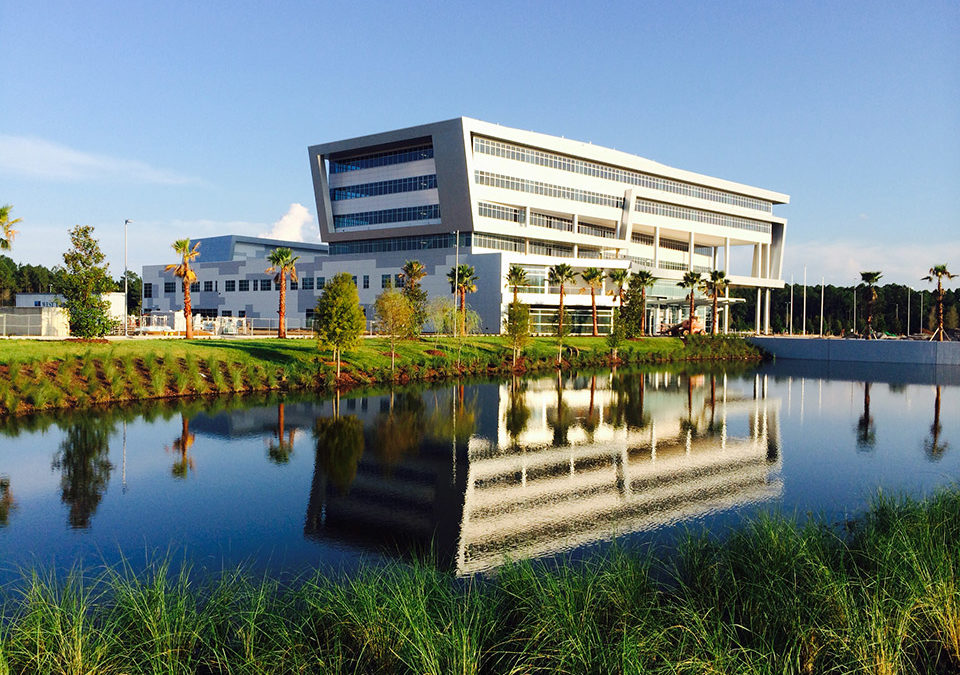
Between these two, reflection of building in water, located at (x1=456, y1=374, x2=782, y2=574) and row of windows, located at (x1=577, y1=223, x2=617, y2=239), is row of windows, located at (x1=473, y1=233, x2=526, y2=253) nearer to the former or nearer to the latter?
row of windows, located at (x1=577, y1=223, x2=617, y2=239)

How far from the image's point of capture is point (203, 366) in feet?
144

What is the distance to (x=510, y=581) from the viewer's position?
33.8 ft

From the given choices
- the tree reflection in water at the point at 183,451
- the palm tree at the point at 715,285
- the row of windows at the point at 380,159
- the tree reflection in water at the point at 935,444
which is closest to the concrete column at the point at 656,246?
the palm tree at the point at 715,285

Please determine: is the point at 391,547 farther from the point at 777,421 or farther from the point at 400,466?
the point at 777,421

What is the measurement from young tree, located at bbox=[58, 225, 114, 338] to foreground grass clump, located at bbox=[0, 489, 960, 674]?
3853cm

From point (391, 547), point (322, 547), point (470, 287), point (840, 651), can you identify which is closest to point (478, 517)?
point (391, 547)

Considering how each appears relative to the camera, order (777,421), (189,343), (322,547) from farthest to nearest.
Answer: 1. (189,343)
2. (777,421)
3. (322,547)

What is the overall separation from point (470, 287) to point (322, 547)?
6189 centimetres

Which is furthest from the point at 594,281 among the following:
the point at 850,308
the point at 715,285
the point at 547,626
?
the point at 850,308

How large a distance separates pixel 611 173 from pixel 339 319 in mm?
61524

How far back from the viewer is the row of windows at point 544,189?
83812 millimetres

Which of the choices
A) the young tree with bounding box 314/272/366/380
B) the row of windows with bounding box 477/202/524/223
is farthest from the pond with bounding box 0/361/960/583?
the row of windows with bounding box 477/202/524/223

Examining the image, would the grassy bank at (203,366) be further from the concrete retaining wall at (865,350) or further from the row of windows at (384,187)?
the concrete retaining wall at (865,350)

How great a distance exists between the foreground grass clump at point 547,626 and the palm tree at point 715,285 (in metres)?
87.2
